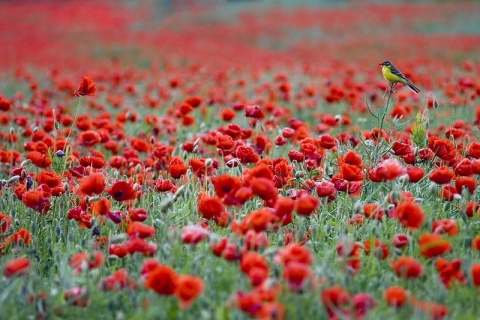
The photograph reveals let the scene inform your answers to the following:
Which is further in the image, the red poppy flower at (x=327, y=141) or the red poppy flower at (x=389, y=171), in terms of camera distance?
the red poppy flower at (x=327, y=141)

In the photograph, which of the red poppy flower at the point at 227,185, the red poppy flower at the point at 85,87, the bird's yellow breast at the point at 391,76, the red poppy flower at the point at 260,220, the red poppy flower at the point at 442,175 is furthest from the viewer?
the bird's yellow breast at the point at 391,76

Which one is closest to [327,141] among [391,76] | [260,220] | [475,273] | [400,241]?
[391,76]

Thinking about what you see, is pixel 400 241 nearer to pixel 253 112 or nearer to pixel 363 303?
pixel 363 303

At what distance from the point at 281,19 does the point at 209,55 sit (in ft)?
33.7

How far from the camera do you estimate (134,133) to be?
5.23 m

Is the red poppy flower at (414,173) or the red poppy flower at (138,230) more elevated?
the red poppy flower at (414,173)

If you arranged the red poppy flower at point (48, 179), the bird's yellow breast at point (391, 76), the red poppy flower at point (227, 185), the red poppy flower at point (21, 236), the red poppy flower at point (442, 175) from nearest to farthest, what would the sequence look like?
the red poppy flower at point (227, 185)
the red poppy flower at point (21, 236)
the red poppy flower at point (442, 175)
the red poppy flower at point (48, 179)
the bird's yellow breast at point (391, 76)

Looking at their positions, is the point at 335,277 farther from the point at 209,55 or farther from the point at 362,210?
the point at 209,55

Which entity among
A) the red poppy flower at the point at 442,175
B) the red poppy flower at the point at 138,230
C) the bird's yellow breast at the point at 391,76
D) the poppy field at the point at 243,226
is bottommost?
the poppy field at the point at 243,226

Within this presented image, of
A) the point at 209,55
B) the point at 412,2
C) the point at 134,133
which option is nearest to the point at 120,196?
the point at 134,133

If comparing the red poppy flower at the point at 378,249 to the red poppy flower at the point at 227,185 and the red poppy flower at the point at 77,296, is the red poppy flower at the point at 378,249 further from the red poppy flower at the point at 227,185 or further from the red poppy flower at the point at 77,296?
the red poppy flower at the point at 77,296

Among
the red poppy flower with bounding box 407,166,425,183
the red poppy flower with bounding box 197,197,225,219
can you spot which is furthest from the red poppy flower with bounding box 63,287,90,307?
the red poppy flower with bounding box 407,166,425,183

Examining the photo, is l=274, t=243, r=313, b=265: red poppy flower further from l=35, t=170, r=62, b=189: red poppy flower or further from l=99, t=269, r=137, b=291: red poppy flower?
l=35, t=170, r=62, b=189: red poppy flower

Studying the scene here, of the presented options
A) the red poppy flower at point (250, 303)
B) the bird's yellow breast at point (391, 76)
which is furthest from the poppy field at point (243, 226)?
the bird's yellow breast at point (391, 76)
